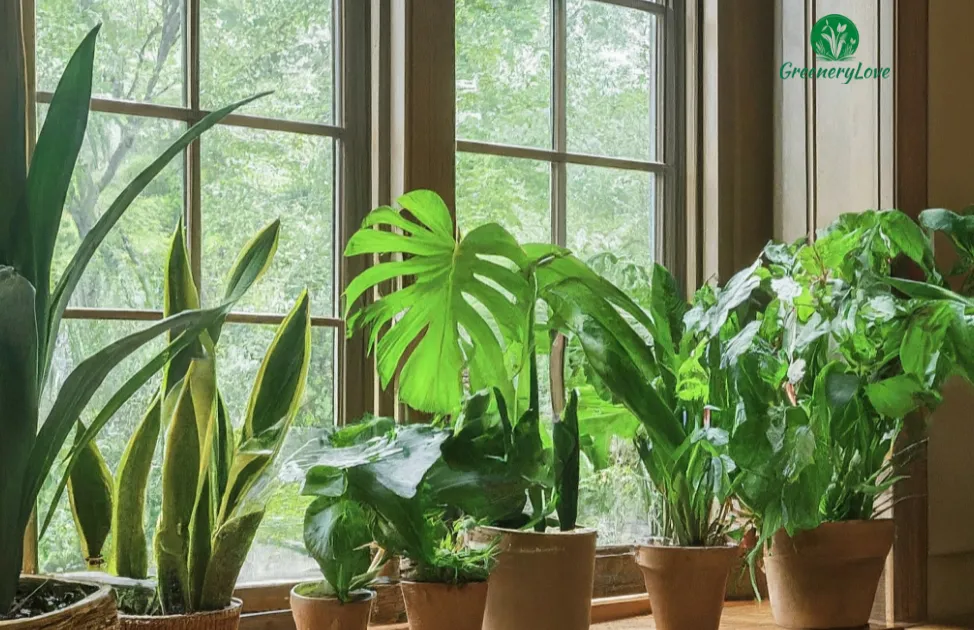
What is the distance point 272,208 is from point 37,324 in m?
0.67

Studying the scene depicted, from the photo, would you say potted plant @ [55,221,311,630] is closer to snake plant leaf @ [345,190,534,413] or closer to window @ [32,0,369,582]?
window @ [32,0,369,582]

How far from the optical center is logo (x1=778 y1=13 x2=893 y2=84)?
77.4 inches

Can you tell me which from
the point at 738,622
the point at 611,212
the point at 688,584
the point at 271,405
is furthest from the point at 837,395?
the point at 271,405

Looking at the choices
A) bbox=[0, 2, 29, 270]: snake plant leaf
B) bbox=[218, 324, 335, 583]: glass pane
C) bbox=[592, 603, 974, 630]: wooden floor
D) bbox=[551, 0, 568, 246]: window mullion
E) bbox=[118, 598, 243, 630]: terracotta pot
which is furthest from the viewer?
bbox=[551, 0, 568, 246]: window mullion

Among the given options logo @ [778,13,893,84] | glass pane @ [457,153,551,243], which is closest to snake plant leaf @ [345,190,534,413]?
glass pane @ [457,153,551,243]

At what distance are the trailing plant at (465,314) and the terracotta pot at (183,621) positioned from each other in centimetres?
41

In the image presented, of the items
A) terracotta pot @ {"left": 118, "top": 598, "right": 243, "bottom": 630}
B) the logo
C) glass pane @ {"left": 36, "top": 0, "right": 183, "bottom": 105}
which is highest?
the logo

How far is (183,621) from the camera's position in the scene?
1231mm

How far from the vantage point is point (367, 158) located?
179cm

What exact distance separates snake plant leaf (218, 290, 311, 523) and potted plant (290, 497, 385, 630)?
0.29 feet

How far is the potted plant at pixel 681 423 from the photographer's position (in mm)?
1575

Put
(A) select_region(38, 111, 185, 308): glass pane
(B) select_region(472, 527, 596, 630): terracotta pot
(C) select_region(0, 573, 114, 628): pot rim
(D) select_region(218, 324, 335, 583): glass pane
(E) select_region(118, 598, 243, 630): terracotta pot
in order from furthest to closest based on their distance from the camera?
(D) select_region(218, 324, 335, 583): glass pane < (A) select_region(38, 111, 185, 308): glass pane < (B) select_region(472, 527, 596, 630): terracotta pot < (E) select_region(118, 598, 243, 630): terracotta pot < (C) select_region(0, 573, 114, 628): pot rim

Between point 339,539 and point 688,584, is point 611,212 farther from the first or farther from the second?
point 339,539

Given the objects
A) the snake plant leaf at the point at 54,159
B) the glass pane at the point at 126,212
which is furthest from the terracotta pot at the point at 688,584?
the snake plant leaf at the point at 54,159
